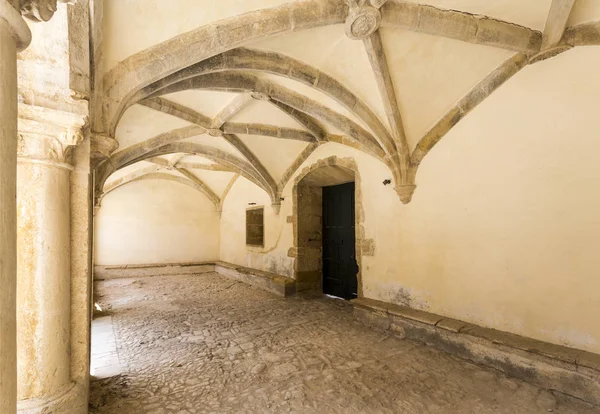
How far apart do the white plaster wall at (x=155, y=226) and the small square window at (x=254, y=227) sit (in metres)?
2.47

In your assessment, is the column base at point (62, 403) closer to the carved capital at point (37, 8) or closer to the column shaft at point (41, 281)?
the column shaft at point (41, 281)

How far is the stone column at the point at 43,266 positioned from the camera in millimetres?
1722

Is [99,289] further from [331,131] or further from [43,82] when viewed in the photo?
[43,82]

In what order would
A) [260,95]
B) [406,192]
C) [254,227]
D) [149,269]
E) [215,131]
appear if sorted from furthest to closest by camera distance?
[149,269] → [254,227] → [215,131] → [406,192] → [260,95]

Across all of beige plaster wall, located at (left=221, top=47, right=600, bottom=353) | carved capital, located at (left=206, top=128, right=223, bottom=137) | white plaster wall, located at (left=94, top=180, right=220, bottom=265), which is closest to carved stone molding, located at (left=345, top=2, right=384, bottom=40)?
beige plaster wall, located at (left=221, top=47, right=600, bottom=353)

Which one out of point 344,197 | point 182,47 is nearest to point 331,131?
point 344,197

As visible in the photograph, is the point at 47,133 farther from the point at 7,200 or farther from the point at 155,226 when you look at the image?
the point at 155,226

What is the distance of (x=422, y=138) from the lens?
411cm

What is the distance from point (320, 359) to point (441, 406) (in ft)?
3.89

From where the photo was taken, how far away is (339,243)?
21.2 feet

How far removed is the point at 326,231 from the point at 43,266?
5468 millimetres

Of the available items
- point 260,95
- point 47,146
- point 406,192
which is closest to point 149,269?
point 260,95

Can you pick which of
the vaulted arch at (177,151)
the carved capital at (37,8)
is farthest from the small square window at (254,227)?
the carved capital at (37,8)

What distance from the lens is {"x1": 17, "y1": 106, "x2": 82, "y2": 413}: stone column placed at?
5.65ft
